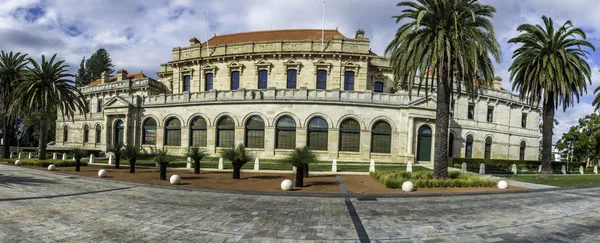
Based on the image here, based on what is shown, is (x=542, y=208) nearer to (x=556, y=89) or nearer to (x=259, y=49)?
(x=556, y=89)

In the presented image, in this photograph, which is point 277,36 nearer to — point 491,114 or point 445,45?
point 445,45

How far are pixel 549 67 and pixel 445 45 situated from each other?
10.3 meters

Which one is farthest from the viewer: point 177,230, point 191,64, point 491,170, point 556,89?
point 191,64

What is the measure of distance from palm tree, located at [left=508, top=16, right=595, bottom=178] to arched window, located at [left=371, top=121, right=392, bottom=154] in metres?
12.4

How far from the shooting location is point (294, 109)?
102 ft

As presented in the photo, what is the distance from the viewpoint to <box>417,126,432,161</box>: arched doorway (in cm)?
3109

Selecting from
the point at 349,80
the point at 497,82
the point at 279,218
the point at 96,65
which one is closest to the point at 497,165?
the point at 349,80

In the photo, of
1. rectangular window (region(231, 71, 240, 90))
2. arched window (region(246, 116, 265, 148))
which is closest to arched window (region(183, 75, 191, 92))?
rectangular window (region(231, 71, 240, 90))

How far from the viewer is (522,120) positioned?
44000 millimetres

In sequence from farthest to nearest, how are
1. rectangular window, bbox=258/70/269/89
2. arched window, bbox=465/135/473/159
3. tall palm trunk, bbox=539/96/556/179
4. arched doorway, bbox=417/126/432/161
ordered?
1. arched window, bbox=465/135/473/159
2. rectangular window, bbox=258/70/269/89
3. arched doorway, bbox=417/126/432/161
4. tall palm trunk, bbox=539/96/556/179

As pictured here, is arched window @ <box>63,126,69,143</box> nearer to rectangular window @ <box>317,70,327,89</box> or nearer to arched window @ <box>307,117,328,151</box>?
rectangular window @ <box>317,70,327,89</box>

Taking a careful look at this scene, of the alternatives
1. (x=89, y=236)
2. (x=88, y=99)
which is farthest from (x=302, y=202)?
(x=88, y=99)

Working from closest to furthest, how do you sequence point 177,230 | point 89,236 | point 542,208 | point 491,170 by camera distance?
point 89,236, point 177,230, point 542,208, point 491,170

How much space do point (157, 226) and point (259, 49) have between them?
32747mm
